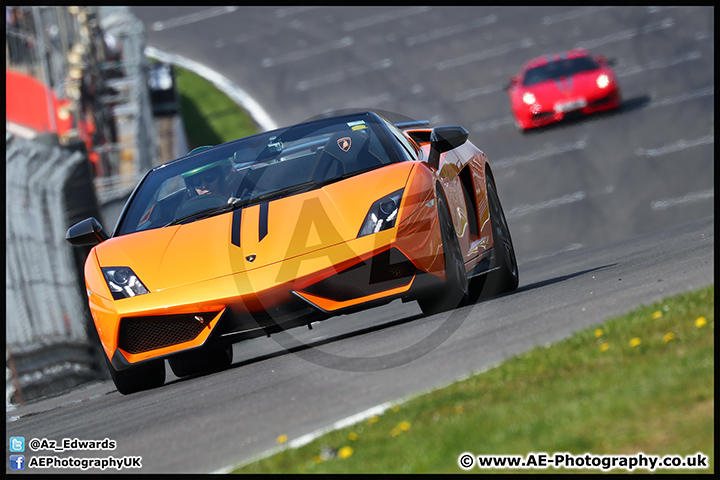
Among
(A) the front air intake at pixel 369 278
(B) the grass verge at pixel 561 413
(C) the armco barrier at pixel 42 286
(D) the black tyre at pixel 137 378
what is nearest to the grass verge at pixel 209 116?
(C) the armco barrier at pixel 42 286

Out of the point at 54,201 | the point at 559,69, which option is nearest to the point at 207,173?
the point at 54,201

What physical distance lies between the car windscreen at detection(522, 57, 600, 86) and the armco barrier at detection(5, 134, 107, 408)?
12.3 metres

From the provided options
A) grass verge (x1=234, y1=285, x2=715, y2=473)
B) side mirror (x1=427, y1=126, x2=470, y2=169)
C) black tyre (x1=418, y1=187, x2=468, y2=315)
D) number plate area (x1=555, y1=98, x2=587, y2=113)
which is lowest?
number plate area (x1=555, y1=98, x2=587, y2=113)

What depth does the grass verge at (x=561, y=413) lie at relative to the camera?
329cm

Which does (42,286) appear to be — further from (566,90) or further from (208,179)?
(566,90)

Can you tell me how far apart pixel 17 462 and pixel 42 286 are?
522 centimetres

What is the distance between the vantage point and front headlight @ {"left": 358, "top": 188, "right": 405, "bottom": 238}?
5.94 m

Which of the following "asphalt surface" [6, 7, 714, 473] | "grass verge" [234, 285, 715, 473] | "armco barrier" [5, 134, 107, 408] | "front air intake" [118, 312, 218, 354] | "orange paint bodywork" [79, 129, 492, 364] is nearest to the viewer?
"grass verge" [234, 285, 715, 473]

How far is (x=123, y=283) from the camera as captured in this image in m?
6.17

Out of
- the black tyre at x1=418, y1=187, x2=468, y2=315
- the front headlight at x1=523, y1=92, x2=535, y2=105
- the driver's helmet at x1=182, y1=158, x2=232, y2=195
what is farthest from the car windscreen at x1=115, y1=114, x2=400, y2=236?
the front headlight at x1=523, y1=92, x2=535, y2=105

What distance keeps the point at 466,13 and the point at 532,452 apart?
30557 mm

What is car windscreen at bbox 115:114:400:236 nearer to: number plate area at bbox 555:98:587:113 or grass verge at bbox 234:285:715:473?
grass verge at bbox 234:285:715:473

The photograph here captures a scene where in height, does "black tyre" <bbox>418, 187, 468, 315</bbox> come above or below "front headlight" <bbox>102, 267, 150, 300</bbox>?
below
